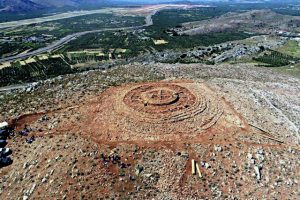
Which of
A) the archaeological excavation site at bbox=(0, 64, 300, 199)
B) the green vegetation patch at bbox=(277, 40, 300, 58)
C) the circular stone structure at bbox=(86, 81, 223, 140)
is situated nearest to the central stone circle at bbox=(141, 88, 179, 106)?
the circular stone structure at bbox=(86, 81, 223, 140)

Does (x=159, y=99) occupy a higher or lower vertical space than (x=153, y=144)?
higher

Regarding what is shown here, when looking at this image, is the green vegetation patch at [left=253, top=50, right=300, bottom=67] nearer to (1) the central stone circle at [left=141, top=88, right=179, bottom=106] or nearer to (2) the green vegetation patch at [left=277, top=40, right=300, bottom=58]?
(2) the green vegetation patch at [left=277, top=40, right=300, bottom=58]

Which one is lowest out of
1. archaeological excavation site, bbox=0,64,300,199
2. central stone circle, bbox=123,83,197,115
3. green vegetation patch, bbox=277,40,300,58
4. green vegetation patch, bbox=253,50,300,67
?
green vegetation patch, bbox=277,40,300,58

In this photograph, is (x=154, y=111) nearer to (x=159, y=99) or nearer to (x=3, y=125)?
(x=159, y=99)

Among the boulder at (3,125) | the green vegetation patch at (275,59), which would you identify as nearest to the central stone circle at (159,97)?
the boulder at (3,125)

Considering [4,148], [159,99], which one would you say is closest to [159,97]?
[159,99]

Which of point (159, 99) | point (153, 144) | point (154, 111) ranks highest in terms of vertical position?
point (159, 99)

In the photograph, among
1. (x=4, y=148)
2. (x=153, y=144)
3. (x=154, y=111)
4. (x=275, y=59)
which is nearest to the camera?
(x=153, y=144)

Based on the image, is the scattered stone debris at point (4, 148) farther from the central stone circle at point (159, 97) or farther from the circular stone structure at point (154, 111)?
the central stone circle at point (159, 97)
